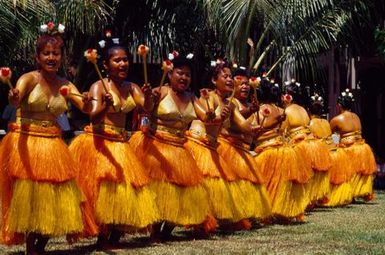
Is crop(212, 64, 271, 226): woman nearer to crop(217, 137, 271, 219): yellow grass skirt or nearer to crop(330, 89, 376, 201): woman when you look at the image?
crop(217, 137, 271, 219): yellow grass skirt

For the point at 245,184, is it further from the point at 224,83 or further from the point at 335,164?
the point at 335,164

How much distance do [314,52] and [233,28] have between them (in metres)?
1.82

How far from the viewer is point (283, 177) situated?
31.0ft

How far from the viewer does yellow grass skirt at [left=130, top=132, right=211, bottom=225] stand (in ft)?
23.6

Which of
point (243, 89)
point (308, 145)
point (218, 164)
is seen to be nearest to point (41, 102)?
point (218, 164)

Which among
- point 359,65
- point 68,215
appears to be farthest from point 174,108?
point 359,65

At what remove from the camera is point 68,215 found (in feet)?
20.3

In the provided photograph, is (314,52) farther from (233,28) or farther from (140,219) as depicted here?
(140,219)

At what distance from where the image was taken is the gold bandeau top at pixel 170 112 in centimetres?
727

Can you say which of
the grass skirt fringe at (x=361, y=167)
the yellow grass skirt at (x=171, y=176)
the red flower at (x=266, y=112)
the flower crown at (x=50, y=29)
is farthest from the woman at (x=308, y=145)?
the flower crown at (x=50, y=29)

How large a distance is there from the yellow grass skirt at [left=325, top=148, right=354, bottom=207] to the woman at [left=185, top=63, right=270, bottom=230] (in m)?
3.92

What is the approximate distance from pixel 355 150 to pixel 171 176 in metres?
5.85

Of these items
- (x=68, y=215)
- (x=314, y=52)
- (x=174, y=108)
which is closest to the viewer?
(x=68, y=215)

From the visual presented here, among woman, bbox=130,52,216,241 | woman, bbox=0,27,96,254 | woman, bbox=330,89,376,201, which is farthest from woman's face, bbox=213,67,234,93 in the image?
woman, bbox=330,89,376,201
